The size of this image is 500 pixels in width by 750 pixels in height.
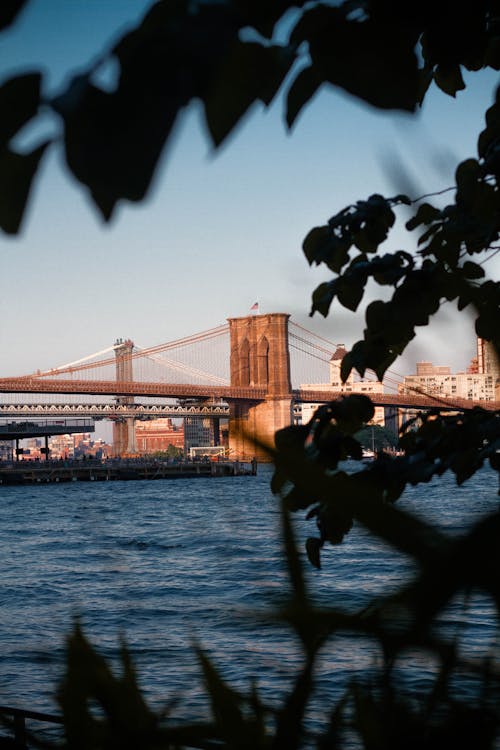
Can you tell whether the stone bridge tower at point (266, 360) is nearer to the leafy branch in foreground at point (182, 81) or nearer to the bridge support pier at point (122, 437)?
the bridge support pier at point (122, 437)

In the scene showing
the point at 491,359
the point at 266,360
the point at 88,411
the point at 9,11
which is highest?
the point at 266,360

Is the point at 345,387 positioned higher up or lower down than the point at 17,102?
higher up

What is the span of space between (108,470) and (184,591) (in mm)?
53885

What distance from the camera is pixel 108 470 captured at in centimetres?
6962

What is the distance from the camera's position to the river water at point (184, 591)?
0.68 meters

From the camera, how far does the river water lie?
0.68 metres

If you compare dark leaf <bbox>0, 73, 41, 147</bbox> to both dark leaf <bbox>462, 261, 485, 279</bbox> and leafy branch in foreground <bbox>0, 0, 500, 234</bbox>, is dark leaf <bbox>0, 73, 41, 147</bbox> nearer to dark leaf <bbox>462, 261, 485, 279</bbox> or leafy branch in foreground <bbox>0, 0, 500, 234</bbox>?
leafy branch in foreground <bbox>0, 0, 500, 234</bbox>

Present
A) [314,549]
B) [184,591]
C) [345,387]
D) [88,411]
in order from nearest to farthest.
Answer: [314,549]
[184,591]
[88,411]
[345,387]

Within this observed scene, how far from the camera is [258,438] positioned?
57cm

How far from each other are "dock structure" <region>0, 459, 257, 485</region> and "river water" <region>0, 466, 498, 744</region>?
29922mm

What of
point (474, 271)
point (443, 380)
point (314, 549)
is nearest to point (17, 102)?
point (443, 380)

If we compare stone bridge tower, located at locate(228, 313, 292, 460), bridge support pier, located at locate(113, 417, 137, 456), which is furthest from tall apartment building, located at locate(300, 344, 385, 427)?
bridge support pier, located at locate(113, 417, 137, 456)

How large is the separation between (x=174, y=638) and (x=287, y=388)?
56964 millimetres

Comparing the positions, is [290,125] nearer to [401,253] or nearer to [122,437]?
[401,253]
